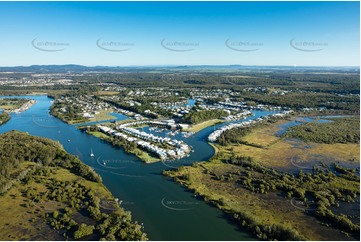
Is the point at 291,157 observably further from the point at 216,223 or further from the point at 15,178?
the point at 15,178

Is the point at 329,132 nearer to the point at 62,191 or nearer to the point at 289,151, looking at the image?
the point at 289,151

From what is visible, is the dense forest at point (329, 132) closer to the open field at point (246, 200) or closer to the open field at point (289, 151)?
the open field at point (289, 151)

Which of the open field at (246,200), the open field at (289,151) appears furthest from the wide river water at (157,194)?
the open field at (289,151)

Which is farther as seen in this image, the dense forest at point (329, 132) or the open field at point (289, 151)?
the dense forest at point (329, 132)

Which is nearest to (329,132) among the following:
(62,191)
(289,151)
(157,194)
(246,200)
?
(289,151)

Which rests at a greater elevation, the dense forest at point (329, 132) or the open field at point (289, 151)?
the dense forest at point (329, 132)

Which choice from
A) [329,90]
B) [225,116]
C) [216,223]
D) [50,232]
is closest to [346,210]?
[216,223]
